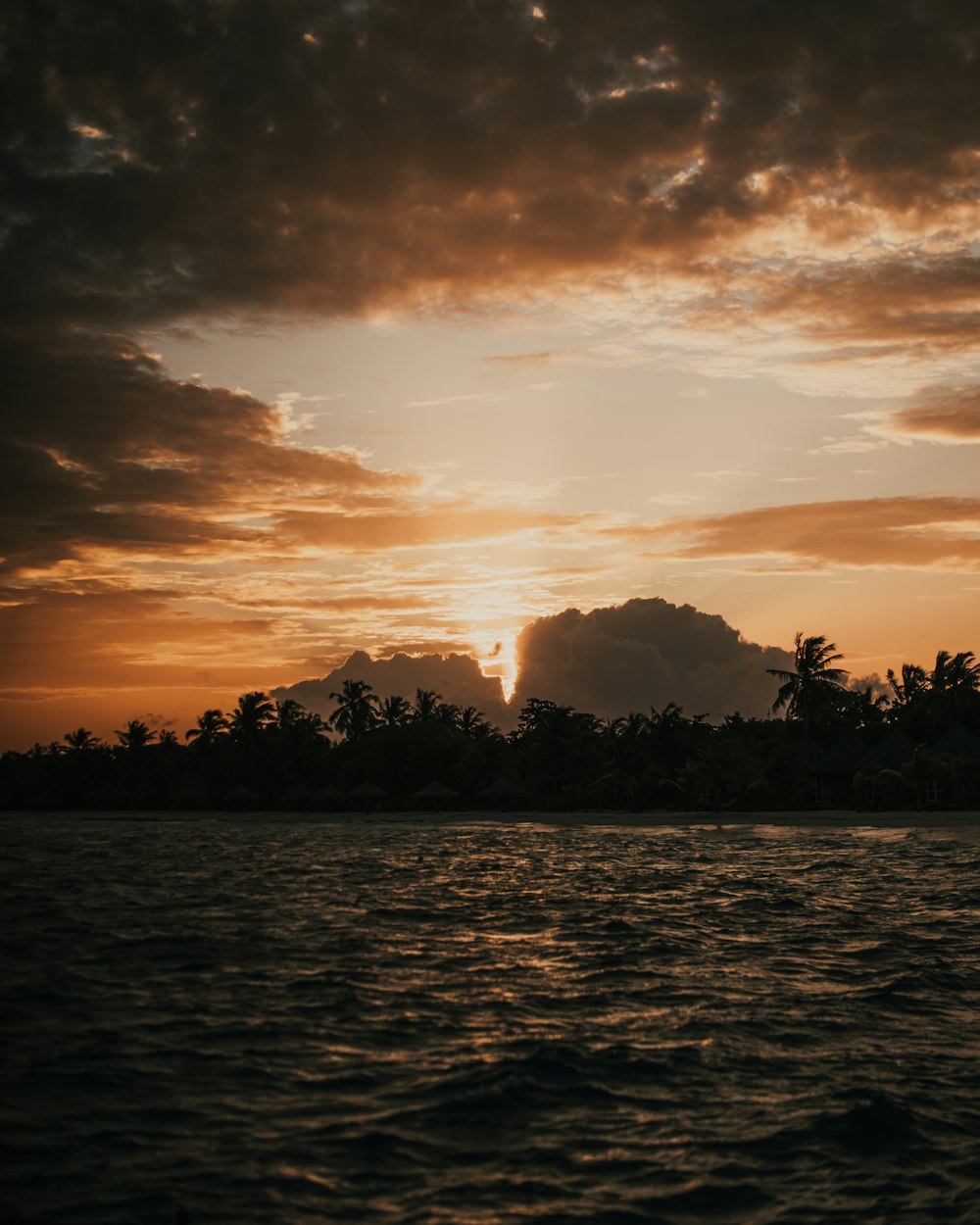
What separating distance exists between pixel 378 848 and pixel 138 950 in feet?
100.0

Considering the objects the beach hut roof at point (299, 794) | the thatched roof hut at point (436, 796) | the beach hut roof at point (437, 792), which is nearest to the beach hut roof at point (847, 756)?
the beach hut roof at point (437, 792)

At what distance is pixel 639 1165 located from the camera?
28.6ft

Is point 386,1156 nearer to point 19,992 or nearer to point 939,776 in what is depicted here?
point 19,992

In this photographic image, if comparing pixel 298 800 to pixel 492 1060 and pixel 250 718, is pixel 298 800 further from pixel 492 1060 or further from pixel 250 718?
pixel 492 1060

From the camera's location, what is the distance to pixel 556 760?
87062mm

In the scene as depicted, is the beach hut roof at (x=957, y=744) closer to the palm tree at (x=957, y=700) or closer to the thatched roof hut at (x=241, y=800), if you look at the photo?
the palm tree at (x=957, y=700)

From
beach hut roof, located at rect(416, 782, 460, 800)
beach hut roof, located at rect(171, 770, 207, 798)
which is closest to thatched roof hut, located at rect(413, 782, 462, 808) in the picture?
beach hut roof, located at rect(416, 782, 460, 800)

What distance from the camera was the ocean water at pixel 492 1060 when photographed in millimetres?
8148

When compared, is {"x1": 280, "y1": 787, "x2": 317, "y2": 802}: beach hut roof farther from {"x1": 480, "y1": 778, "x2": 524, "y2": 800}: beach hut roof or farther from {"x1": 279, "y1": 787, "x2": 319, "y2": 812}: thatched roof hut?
{"x1": 480, "y1": 778, "x2": 524, "y2": 800}: beach hut roof

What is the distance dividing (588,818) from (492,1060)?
207 feet

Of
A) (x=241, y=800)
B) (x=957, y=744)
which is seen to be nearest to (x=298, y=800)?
(x=241, y=800)

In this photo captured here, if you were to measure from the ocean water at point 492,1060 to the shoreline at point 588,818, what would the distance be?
32056 mm

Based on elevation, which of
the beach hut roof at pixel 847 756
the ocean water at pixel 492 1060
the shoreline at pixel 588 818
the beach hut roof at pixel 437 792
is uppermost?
the beach hut roof at pixel 847 756

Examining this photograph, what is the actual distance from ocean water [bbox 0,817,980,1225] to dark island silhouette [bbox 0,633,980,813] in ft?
149
